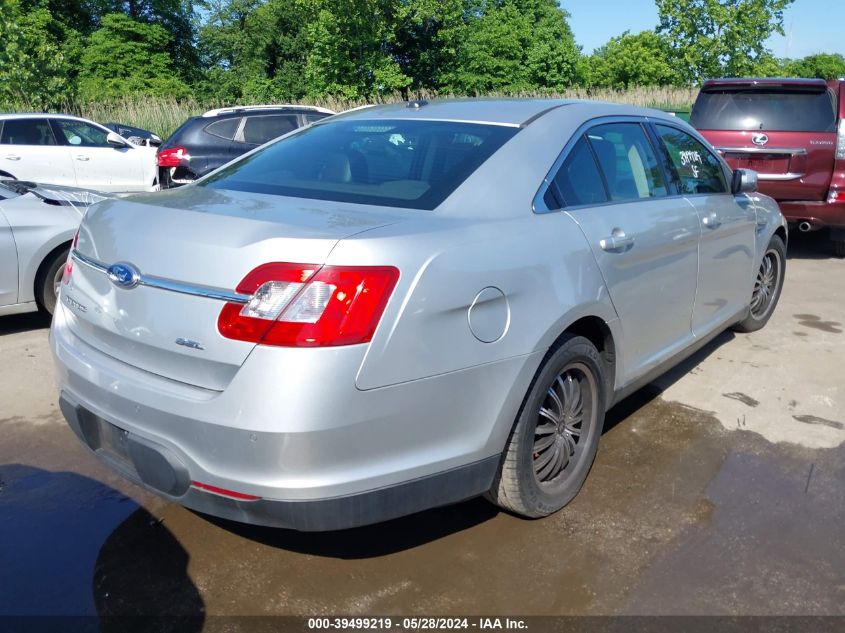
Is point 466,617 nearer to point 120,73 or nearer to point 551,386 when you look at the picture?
point 551,386

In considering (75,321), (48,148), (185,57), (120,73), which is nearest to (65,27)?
(120,73)

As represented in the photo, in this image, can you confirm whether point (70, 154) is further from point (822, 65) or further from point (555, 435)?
point (822, 65)

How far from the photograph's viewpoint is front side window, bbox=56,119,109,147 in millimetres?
12797

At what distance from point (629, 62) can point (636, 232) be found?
56.4 m

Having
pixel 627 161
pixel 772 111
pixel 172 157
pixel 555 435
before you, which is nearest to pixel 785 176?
pixel 772 111

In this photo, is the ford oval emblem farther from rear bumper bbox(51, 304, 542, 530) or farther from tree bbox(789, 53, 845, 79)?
tree bbox(789, 53, 845, 79)

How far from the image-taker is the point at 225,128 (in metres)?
11.4

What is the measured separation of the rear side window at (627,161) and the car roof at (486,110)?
9cm

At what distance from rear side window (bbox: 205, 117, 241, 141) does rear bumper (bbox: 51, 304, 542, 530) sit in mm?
9075

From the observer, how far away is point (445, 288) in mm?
2516

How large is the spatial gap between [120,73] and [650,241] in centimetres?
4532

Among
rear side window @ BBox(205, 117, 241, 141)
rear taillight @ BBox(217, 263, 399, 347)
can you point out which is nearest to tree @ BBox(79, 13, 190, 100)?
rear side window @ BBox(205, 117, 241, 141)

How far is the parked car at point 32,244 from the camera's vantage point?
560 centimetres

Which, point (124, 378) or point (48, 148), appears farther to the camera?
point (48, 148)
